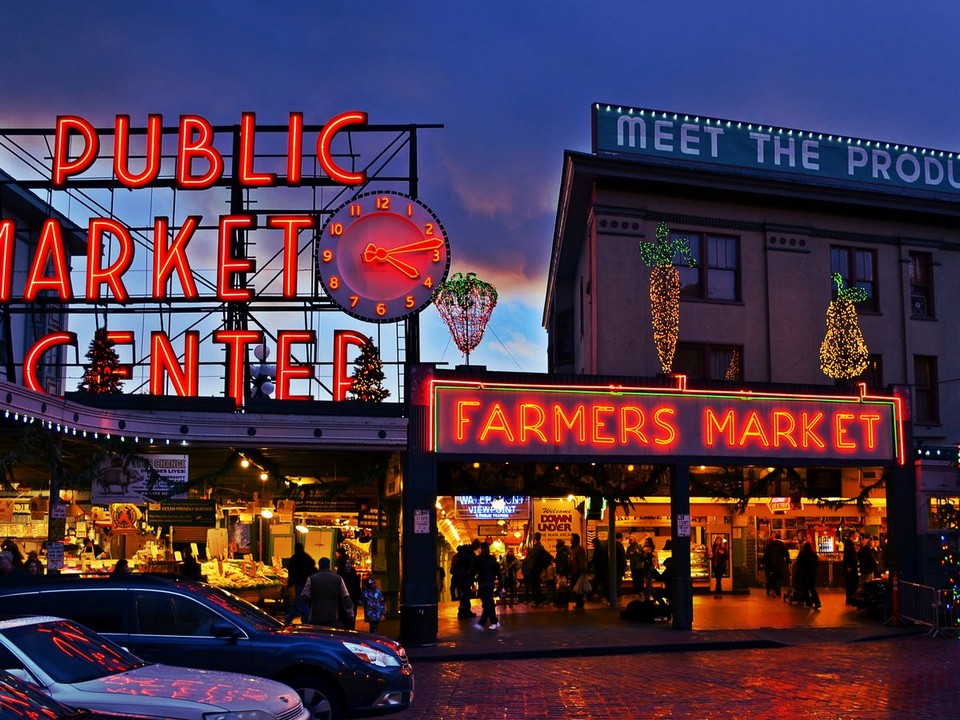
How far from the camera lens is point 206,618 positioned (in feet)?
37.2

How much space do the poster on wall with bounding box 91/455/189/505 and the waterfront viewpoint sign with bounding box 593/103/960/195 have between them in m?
13.9

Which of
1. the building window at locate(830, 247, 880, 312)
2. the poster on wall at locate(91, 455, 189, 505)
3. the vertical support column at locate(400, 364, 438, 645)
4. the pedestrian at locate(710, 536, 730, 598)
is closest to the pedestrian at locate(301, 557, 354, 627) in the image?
the vertical support column at locate(400, 364, 438, 645)

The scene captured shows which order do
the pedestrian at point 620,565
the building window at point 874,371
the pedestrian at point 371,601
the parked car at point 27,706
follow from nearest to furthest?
the parked car at point 27,706
the pedestrian at point 371,601
the building window at point 874,371
the pedestrian at point 620,565

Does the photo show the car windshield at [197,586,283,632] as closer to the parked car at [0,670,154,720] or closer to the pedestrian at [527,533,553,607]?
the parked car at [0,670,154,720]

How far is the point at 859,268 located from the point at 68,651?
25.1 m

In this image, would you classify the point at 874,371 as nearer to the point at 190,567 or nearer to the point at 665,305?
the point at 665,305

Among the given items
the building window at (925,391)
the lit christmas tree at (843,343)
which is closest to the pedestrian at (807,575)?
the lit christmas tree at (843,343)

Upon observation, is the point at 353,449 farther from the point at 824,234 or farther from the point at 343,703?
the point at 824,234

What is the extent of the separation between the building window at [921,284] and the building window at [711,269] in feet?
17.4

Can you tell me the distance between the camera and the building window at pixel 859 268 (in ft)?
95.6

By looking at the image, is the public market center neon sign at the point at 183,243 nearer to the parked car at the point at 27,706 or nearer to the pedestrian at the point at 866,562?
the pedestrian at the point at 866,562

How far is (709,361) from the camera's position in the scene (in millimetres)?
27859

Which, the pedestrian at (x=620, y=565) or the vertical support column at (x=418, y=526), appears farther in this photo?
the pedestrian at (x=620, y=565)

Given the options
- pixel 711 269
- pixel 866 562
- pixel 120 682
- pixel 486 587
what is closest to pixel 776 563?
pixel 866 562
